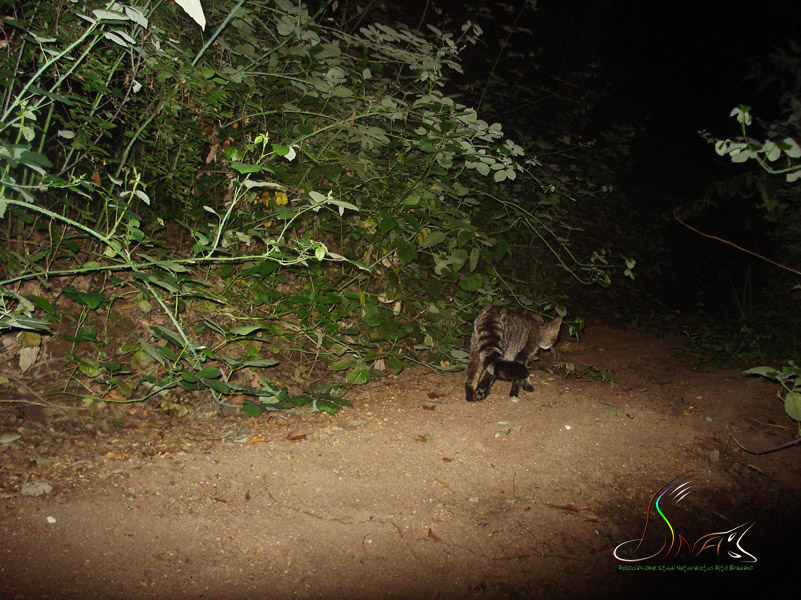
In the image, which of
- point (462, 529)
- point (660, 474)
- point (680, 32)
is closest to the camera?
point (462, 529)

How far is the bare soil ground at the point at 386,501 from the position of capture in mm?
1828

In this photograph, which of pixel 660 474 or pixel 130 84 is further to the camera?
pixel 660 474

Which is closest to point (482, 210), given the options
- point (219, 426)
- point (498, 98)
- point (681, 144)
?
point (498, 98)

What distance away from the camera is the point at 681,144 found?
977 centimetres

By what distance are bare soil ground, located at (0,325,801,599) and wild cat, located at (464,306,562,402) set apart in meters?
0.21

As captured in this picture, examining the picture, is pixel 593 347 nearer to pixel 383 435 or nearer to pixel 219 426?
pixel 383 435

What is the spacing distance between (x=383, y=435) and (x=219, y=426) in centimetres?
92

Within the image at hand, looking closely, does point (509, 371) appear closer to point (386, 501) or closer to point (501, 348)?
point (501, 348)

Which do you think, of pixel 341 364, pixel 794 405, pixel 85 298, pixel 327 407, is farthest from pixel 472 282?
pixel 85 298

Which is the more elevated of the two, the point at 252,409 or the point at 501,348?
the point at 501,348

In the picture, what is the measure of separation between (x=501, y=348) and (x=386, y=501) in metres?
1.69

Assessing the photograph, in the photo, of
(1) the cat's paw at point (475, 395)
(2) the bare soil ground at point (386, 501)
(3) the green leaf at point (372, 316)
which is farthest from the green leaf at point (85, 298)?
(1) the cat's paw at point (475, 395)

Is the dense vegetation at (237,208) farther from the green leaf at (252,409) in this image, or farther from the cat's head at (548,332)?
the cat's head at (548,332)

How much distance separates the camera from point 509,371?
3.37 meters
